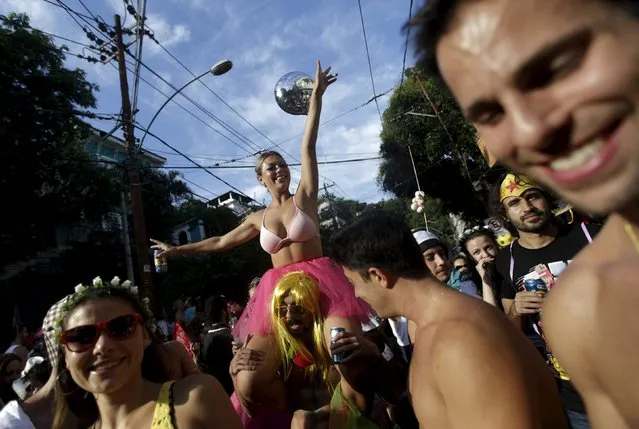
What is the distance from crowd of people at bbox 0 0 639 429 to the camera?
0.76m

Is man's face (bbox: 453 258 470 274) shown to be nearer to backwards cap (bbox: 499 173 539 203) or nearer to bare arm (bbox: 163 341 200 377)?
backwards cap (bbox: 499 173 539 203)

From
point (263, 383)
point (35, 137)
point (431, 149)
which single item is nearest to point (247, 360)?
point (263, 383)

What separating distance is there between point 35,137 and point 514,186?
16.7 m

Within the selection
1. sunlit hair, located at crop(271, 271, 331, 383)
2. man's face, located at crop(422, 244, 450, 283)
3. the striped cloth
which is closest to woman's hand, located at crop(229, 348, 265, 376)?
sunlit hair, located at crop(271, 271, 331, 383)

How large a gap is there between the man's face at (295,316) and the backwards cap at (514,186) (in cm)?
152

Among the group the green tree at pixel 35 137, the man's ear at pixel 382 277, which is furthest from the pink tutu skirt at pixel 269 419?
the green tree at pixel 35 137

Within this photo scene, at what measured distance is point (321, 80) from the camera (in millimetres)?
3617

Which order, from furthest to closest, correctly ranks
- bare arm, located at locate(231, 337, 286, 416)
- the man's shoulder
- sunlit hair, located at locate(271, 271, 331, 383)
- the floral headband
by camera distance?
sunlit hair, located at locate(271, 271, 331, 383) < bare arm, located at locate(231, 337, 286, 416) < the floral headband < the man's shoulder

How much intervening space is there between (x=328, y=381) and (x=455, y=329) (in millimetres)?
1722

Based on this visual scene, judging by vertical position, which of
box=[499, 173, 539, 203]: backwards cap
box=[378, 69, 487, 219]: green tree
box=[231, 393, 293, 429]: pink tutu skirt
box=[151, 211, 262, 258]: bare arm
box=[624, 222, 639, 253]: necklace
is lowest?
box=[231, 393, 293, 429]: pink tutu skirt

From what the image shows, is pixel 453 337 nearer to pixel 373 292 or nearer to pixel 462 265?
pixel 373 292

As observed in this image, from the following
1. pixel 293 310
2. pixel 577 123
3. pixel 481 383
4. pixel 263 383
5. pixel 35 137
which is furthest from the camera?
pixel 35 137

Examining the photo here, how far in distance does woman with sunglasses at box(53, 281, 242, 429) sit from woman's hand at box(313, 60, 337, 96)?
194 cm

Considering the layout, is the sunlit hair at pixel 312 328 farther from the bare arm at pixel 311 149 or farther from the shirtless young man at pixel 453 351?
the shirtless young man at pixel 453 351
